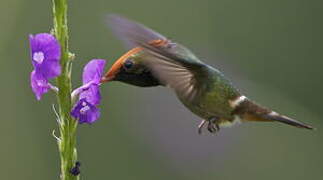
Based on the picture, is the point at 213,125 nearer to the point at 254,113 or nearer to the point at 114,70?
the point at 254,113

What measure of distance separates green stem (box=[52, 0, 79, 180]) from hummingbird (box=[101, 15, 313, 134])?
0.43m

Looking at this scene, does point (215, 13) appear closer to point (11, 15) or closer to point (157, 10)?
point (157, 10)

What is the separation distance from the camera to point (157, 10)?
8.88 metres

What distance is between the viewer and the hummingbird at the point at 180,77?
2783mm

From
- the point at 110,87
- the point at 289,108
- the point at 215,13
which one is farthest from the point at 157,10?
the point at 289,108

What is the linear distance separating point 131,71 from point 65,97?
58 centimetres

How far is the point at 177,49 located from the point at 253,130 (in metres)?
3.78

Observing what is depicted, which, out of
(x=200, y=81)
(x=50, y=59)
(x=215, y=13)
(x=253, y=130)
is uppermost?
(x=50, y=59)

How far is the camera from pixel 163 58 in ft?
9.24

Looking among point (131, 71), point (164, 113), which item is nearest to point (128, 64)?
point (131, 71)

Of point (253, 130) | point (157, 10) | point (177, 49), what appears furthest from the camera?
point (157, 10)

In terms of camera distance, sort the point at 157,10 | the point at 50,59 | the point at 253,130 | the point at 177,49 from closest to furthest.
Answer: the point at 50,59
the point at 177,49
the point at 253,130
the point at 157,10

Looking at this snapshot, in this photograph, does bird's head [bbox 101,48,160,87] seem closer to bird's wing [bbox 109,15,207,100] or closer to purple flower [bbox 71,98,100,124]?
bird's wing [bbox 109,15,207,100]

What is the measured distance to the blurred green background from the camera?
6.39m
